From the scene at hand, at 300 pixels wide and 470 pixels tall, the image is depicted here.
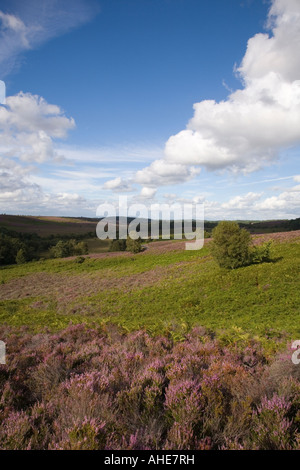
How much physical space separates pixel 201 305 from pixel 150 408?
13.6 m

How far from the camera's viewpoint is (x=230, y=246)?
24.5 meters

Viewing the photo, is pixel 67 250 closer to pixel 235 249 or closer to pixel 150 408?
pixel 235 249

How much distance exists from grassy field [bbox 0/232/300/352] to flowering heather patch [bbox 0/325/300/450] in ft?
16.0

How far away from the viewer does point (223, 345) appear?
26.9 feet

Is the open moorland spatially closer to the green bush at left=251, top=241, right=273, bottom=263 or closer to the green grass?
the green grass

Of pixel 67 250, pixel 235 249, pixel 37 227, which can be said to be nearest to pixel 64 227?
pixel 37 227

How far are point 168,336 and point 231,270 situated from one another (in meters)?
16.2

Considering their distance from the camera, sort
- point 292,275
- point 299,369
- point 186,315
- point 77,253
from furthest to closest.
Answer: point 77,253, point 292,275, point 186,315, point 299,369

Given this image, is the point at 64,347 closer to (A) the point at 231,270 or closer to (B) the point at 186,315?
(B) the point at 186,315

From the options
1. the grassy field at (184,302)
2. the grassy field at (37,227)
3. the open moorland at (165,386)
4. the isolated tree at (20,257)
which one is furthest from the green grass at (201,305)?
the grassy field at (37,227)

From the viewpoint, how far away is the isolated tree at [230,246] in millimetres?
24328

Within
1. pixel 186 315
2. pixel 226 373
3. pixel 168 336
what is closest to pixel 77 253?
pixel 186 315
